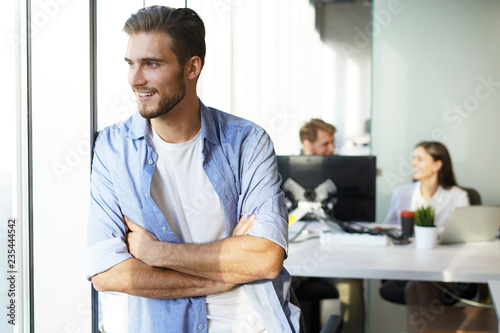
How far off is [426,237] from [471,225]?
0.34 m

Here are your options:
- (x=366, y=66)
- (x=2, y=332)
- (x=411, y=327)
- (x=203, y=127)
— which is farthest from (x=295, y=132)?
(x=2, y=332)

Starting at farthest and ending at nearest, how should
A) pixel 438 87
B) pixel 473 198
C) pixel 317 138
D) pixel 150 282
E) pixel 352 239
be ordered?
pixel 438 87
pixel 317 138
pixel 473 198
pixel 352 239
pixel 150 282

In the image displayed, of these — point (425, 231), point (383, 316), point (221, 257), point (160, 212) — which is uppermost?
point (160, 212)

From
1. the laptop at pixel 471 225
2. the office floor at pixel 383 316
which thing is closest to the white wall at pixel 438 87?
the office floor at pixel 383 316

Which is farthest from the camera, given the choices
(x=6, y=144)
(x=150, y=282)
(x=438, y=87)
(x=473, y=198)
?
(x=438, y=87)

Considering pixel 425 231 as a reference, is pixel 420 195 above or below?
above

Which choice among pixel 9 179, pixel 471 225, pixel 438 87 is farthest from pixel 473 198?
pixel 9 179

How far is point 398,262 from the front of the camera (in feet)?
8.56

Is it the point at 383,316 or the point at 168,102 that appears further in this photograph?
the point at 383,316

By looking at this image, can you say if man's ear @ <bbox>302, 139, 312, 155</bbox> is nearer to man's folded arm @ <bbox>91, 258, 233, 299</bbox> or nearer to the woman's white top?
the woman's white top

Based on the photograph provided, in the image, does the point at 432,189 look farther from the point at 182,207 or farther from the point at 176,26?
the point at 176,26

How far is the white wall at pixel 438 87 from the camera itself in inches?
210

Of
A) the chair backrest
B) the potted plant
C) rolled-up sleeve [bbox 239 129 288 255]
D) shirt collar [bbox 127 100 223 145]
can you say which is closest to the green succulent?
the potted plant

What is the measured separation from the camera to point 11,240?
1.51 meters
